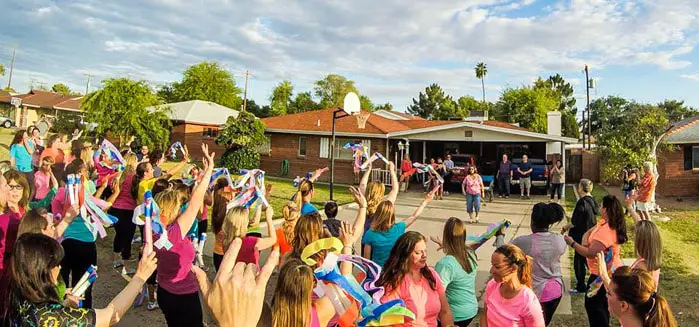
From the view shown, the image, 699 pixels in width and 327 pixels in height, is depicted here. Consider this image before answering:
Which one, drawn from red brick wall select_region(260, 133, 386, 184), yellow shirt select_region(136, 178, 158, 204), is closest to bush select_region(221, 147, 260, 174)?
red brick wall select_region(260, 133, 386, 184)

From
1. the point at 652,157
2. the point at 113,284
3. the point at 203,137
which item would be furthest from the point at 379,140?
the point at 113,284

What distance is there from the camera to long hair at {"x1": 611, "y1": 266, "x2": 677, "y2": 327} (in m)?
2.31

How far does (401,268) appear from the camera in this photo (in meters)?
3.16

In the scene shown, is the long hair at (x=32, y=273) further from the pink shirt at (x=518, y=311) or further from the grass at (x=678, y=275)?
the grass at (x=678, y=275)

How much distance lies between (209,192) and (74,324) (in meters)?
5.13

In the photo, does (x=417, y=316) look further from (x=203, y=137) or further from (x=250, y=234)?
(x=203, y=137)

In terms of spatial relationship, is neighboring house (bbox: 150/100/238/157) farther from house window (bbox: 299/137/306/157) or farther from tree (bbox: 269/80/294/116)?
tree (bbox: 269/80/294/116)

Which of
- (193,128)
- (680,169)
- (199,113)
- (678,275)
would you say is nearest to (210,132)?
(193,128)

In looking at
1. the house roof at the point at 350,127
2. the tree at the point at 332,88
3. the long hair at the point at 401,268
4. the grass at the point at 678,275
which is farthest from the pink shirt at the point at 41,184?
the tree at the point at 332,88

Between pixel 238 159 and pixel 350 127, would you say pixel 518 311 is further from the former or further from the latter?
pixel 238 159

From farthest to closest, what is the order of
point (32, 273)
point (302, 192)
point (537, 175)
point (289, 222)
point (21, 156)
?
point (537, 175)
point (21, 156)
point (302, 192)
point (289, 222)
point (32, 273)

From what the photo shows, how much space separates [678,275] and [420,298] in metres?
6.02

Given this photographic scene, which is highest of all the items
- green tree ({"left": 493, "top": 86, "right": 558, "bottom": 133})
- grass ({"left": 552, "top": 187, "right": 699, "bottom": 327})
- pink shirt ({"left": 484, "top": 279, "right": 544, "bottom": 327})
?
green tree ({"left": 493, "top": 86, "right": 558, "bottom": 133})

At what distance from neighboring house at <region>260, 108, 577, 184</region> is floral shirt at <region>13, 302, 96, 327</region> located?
17.9 metres
